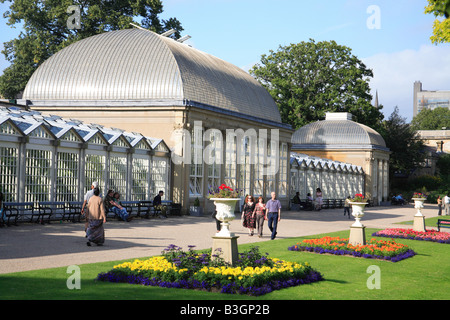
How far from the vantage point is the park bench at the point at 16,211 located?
22922 mm

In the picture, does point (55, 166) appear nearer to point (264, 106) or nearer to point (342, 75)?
point (264, 106)

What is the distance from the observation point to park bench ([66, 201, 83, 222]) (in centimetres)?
2619

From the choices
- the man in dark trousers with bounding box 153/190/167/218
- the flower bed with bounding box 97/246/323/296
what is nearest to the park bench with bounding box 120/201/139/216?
the man in dark trousers with bounding box 153/190/167/218

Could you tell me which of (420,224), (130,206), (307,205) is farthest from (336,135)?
(130,206)

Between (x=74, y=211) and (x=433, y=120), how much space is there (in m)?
122

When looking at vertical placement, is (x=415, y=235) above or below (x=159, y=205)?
below

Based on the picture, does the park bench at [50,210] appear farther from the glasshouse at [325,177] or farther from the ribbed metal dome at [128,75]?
the glasshouse at [325,177]

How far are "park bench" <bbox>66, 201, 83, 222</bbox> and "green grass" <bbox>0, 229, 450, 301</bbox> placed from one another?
466 inches

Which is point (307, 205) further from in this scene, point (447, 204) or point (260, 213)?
point (260, 213)

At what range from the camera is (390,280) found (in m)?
14.1

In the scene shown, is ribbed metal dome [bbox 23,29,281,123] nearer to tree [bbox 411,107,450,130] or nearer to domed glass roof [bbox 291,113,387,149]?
domed glass roof [bbox 291,113,387,149]

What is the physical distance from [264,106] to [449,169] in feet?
183

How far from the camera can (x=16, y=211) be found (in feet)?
79.3
